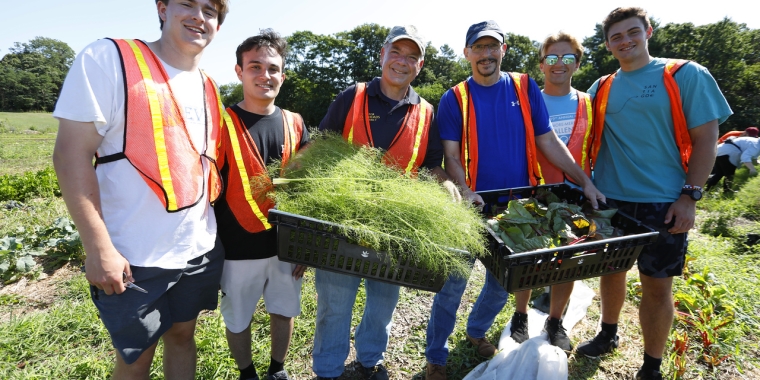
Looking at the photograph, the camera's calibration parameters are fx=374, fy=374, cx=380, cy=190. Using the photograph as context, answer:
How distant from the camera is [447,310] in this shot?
8.59 ft

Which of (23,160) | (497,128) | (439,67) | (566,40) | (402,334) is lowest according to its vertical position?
(23,160)

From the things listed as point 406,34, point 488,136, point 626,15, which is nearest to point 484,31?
point 406,34

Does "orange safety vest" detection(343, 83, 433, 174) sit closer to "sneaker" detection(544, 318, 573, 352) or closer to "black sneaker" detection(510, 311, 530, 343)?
"black sneaker" detection(510, 311, 530, 343)

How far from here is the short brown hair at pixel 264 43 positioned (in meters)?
2.26

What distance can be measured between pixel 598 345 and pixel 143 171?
11.3 feet

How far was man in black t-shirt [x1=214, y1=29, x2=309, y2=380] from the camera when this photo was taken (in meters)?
2.14

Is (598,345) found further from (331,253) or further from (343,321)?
(331,253)

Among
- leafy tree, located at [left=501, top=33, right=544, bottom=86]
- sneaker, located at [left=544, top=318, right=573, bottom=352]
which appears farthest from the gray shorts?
leafy tree, located at [left=501, top=33, right=544, bottom=86]

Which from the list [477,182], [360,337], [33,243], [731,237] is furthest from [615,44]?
[33,243]

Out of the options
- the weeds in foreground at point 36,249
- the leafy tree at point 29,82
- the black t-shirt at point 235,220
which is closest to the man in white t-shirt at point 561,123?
the black t-shirt at point 235,220

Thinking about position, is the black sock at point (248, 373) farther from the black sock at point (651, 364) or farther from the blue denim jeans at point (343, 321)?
the black sock at point (651, 364)

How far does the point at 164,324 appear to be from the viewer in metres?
1.96

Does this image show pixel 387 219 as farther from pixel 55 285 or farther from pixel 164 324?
pixel 55 285

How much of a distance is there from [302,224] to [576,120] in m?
2.49
